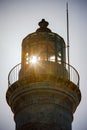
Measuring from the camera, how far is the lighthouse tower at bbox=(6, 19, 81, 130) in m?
19.0

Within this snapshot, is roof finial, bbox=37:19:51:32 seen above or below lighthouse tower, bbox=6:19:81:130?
above

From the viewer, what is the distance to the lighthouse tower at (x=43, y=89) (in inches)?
746

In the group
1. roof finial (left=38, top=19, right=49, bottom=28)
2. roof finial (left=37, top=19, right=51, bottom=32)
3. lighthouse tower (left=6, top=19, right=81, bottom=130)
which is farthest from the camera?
roof finial (left=38, top=19, right=49, bottom=28)

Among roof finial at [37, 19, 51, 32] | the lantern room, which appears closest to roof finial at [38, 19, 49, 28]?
roof finial at [37, 19, 51, 32]

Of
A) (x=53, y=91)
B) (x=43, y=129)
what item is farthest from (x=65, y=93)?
(x=43, y=129)

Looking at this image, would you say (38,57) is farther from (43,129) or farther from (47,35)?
(43,129)

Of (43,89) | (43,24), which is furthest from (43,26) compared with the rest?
(43,89)

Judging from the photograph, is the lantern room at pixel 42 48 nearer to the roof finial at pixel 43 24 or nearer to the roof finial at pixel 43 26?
the roof finial at pixel 43 26

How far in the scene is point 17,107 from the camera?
19.7 meters

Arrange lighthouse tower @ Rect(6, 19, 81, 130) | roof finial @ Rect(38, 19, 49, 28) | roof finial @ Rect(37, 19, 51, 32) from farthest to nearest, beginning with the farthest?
roof finial @ Rect(38, 19, 49, 28) → roof finial @ Rect(37, 19, 51, 32) → lighthouse tower @ Rect(6, 19, 81, 130)

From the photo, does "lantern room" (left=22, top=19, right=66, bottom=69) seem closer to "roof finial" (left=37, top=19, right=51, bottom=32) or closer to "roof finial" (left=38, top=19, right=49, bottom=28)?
"roof finial" (left=37, top=19, right=51, bottom=32)

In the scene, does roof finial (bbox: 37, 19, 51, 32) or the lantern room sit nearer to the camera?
the lantern room

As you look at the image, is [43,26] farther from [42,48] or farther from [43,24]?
[42,48]

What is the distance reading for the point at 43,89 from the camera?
19.3m
